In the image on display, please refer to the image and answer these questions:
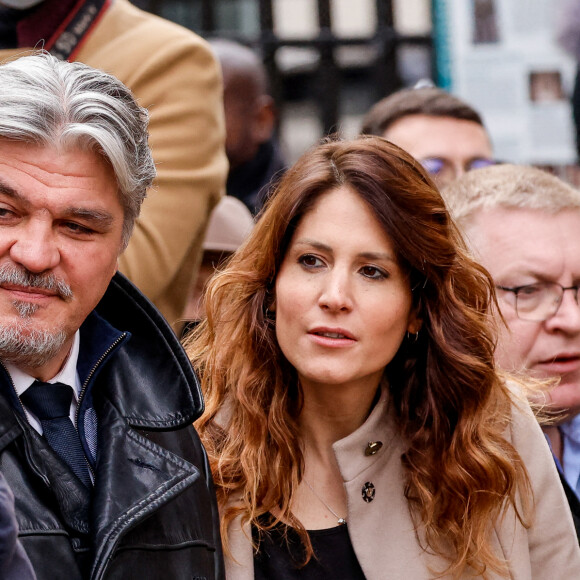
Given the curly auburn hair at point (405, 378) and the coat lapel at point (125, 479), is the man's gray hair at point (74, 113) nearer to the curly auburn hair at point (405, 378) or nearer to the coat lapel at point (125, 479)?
the coat lapel at point (125, 479)

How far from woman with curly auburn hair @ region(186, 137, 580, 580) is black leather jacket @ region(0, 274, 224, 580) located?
0.39 m

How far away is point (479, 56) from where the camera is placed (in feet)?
19.4

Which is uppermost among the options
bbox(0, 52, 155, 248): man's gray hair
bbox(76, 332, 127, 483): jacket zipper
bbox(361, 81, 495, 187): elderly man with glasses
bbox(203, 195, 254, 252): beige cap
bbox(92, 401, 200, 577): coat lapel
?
bbox(0, 52, 155, 248): man's gray hair

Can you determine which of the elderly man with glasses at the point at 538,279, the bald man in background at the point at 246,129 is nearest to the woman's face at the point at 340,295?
the elderly man with glasses at the point at 538,279

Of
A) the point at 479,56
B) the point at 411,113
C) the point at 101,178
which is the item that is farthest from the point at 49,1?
the point at 479,56

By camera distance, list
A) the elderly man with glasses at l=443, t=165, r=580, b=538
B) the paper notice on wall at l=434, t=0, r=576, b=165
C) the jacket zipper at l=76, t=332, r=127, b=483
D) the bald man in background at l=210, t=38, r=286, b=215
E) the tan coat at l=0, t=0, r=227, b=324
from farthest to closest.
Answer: the paper notice on wall at l=434, t=0, r=576, b=165
the bald man in background at l=210, t=38, r=286, b=215
the elderly man with glasses at l=443, t=165, r=580, b=538
the tan coat at l=0, t=0, r=227, b=324
the jacket zipper at l=76, t=332, r=127, b=483

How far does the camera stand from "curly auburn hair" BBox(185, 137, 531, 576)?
3.35m

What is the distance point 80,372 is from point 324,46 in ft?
17.7

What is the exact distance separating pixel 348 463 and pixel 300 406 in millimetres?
233

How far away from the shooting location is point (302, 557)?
10.7 feet

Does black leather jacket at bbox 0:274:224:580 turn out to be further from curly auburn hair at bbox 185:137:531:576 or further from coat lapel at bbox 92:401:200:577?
curly auburn hair at bbox 185:137:531:576

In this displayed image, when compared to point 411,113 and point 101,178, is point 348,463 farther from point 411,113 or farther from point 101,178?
point 411,113

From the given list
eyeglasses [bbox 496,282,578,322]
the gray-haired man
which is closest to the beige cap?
eyeglasses [bbox 496,282,578,322]

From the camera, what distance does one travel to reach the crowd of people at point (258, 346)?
2.64 metres
